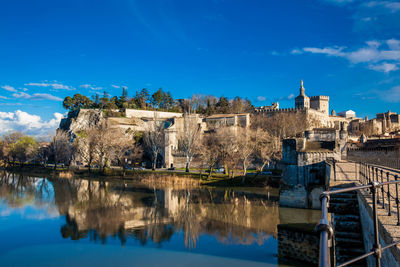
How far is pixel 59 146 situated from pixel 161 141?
59.8 ft

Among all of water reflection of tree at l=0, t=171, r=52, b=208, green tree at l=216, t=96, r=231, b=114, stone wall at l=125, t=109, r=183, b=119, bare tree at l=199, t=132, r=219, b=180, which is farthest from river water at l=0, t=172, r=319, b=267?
green tree at l=216, t=96, r=231, b=114

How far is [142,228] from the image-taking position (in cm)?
1752

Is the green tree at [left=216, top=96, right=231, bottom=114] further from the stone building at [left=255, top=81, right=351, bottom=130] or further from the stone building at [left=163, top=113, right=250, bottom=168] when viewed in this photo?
the stone building at [left=163, top=113, right=250, bottom=168]

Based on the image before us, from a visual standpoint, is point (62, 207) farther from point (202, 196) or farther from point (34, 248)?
point (202, 196)

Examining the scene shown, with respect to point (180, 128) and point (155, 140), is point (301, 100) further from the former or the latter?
point (155, 140)

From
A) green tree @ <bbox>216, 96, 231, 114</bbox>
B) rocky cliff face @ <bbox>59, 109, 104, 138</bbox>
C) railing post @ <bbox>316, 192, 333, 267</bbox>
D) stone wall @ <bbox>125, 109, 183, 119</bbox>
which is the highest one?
green tree @ <bbox>216, 96, 231, 114</bbox>

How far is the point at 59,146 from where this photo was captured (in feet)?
170

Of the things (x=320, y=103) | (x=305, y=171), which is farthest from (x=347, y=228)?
(x=320, y=103)

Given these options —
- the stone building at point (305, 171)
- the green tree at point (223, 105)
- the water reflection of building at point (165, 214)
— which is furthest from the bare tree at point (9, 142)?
the stone building at point (305, 171)

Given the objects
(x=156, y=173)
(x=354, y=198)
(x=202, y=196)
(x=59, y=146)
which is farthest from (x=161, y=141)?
(x=354, y=198)

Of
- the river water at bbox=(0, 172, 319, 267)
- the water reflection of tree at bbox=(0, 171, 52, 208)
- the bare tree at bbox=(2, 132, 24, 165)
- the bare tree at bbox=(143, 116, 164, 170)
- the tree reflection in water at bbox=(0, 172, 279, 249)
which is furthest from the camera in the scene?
the bare tree at bbox=(2, 132, 24, 165)

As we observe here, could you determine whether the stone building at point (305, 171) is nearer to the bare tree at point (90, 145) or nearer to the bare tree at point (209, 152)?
the bare tree at point (209, 152)

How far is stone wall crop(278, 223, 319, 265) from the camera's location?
39.3ft

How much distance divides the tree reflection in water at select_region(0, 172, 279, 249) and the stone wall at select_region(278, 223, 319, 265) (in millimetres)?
2369
